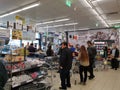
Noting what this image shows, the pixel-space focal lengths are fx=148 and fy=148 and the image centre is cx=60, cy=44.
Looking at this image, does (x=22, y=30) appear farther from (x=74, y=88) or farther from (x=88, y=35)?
(x=88, y=35)

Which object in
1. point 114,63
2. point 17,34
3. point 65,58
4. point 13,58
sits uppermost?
point 17,34

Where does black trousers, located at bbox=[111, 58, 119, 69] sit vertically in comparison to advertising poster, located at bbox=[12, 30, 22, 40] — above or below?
below

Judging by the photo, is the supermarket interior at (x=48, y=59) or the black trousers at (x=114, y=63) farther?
the black trousers at (x=114, y=63)

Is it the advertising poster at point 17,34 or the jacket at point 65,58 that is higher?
the advertising poster at point 17,34

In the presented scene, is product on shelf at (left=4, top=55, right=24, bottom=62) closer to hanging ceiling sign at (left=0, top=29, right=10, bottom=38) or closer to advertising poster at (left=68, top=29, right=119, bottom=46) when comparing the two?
hanging ceiling sign at (left=0, top=29, right=10, bottom=38)

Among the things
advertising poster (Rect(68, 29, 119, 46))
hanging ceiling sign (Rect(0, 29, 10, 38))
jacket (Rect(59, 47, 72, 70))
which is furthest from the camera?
advertising poster (Rect(68, 29, 119, 46))

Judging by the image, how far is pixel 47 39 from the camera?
12.5 m

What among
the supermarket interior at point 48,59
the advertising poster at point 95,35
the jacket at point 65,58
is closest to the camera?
the supermarket interior at point 48,59

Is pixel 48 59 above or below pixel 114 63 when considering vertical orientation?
above

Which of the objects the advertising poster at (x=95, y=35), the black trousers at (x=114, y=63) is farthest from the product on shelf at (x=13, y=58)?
the advertising poster at (x=95, y=35)

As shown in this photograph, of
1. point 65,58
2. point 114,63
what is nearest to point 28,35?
point 65,58

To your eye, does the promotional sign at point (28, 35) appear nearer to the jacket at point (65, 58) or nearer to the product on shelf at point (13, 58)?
the product on shelf at point (13, 58)

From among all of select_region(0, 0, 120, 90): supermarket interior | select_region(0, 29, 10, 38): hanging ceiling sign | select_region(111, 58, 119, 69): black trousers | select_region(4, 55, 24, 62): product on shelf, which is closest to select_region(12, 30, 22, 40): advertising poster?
select_region(0, 0, 120, 90): supermarket interior

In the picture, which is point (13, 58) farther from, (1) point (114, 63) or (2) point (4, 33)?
(1) point (114, 63)
